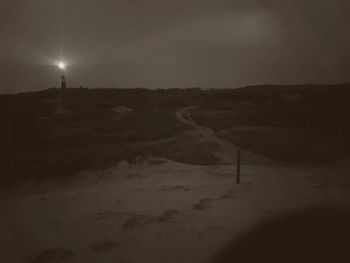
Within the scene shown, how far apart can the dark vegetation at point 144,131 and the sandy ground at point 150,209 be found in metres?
3.32

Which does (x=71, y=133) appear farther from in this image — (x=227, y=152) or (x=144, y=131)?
(x=227, y=152)

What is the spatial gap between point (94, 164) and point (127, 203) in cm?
826

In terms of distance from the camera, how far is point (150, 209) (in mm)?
16078

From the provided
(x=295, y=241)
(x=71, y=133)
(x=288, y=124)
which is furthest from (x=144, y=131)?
(x=295, y=241)

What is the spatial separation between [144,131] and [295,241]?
24465mm

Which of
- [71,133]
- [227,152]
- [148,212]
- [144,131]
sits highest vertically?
[144,131]

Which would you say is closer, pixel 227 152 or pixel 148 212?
pixel 148 212

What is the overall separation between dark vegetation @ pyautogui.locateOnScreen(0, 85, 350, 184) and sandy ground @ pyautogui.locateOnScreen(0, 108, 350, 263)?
3.32 m

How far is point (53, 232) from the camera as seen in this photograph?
47.9 ft

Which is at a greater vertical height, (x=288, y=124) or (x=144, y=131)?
(x=288, y=124)

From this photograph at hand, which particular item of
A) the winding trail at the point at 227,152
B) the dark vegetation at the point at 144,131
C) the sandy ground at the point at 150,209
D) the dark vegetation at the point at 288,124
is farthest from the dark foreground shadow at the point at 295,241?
the dark vegetation at the point at 288,124

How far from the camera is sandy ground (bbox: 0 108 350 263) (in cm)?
1280

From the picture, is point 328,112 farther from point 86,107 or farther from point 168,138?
point 86,107

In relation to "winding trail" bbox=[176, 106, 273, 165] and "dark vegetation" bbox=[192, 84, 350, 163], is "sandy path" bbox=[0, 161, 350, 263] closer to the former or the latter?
"winding trail" bbox=[176, 106, 273, 165]
